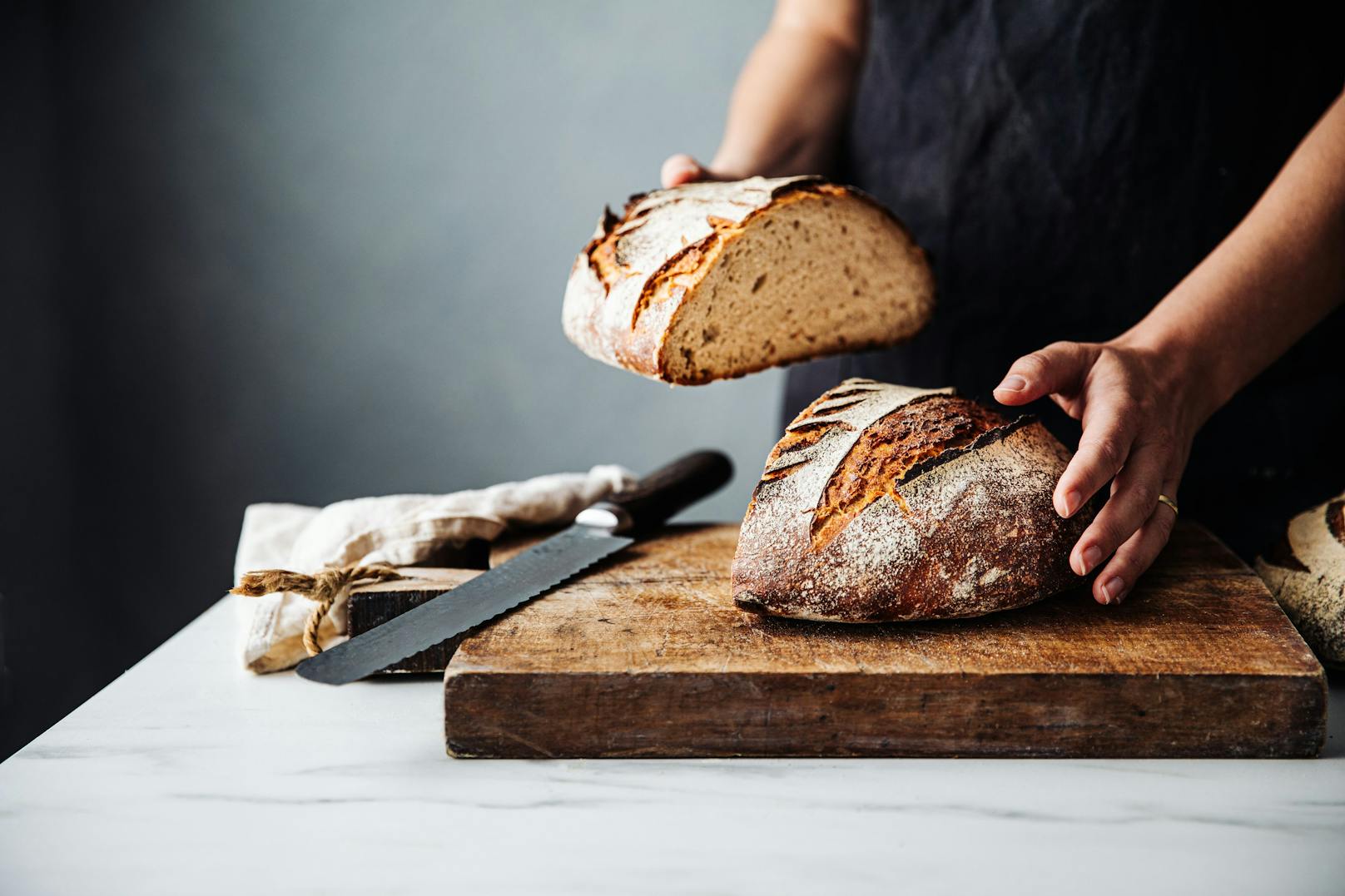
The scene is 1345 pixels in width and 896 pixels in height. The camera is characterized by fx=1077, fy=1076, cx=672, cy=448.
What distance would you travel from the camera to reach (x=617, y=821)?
2.82 ft

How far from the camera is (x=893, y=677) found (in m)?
0.94

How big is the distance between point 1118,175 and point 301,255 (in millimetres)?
1823

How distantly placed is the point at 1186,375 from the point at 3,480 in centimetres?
208

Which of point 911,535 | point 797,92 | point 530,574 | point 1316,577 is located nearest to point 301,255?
point 797,92

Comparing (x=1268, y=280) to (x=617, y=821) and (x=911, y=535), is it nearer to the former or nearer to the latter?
(x=911, y=535)

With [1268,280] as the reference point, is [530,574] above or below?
below

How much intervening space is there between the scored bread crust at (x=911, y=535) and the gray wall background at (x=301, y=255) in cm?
167

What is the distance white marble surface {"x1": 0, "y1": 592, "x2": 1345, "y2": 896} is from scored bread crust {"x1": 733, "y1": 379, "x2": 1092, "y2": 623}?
157mm

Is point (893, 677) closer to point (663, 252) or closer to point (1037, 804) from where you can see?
point (1037, 804)

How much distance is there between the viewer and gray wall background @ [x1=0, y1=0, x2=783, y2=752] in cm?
234

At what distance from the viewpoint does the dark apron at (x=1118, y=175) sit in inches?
57.3

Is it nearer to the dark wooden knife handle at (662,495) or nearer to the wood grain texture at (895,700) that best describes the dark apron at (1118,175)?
the dark wooden knife handle at (662,495)

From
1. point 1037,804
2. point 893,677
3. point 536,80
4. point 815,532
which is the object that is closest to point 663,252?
point 815,532

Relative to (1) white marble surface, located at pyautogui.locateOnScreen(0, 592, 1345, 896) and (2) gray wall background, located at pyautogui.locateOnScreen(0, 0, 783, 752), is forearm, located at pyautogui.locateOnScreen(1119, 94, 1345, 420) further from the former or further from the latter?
(2) gray wall background, located at pyautogui.locateOnScreen(0, 0, 783, 752)
